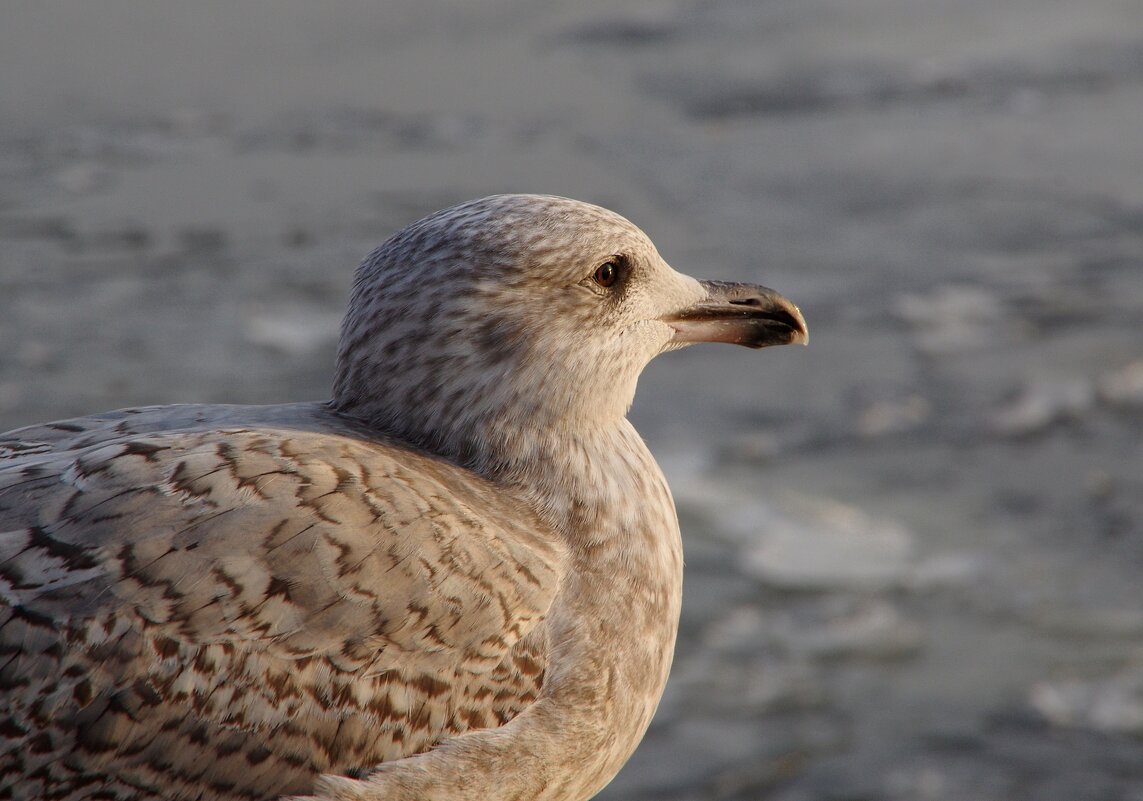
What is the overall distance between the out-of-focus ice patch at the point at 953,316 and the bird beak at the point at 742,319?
A: 5.43 m

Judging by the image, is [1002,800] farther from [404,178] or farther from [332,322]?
[404,178]

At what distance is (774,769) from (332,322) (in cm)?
430

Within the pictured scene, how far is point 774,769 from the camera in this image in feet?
20.7

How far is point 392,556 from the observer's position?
3.14 m

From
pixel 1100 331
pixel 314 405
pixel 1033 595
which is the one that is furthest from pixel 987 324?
pixel 314 405

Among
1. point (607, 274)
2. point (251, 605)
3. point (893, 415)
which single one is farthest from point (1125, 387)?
point (251, 605)

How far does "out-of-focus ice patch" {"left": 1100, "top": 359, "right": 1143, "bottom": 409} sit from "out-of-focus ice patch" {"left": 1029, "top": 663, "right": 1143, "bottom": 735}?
2244mm

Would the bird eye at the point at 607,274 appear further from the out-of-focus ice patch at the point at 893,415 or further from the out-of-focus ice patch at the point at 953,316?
the out-of-focus ice patch at the point at 953,316

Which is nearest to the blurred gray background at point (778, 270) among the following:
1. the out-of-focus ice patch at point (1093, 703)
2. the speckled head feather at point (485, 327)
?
the out-of-focus ice patch at point (1093, 703)

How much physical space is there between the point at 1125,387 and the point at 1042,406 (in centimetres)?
51

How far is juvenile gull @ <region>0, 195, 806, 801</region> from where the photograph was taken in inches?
117

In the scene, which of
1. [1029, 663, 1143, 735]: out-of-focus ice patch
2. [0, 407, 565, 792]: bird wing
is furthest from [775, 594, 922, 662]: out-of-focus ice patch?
[0, 407, 565, 792]: bird wing

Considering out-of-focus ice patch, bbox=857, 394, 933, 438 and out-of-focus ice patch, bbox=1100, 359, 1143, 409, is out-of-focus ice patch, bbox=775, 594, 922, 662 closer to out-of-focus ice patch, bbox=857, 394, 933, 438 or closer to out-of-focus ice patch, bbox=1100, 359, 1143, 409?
out-of-focus ice patch, bbox=857, 394, 933, 438

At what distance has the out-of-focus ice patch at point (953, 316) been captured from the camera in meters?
9.18
